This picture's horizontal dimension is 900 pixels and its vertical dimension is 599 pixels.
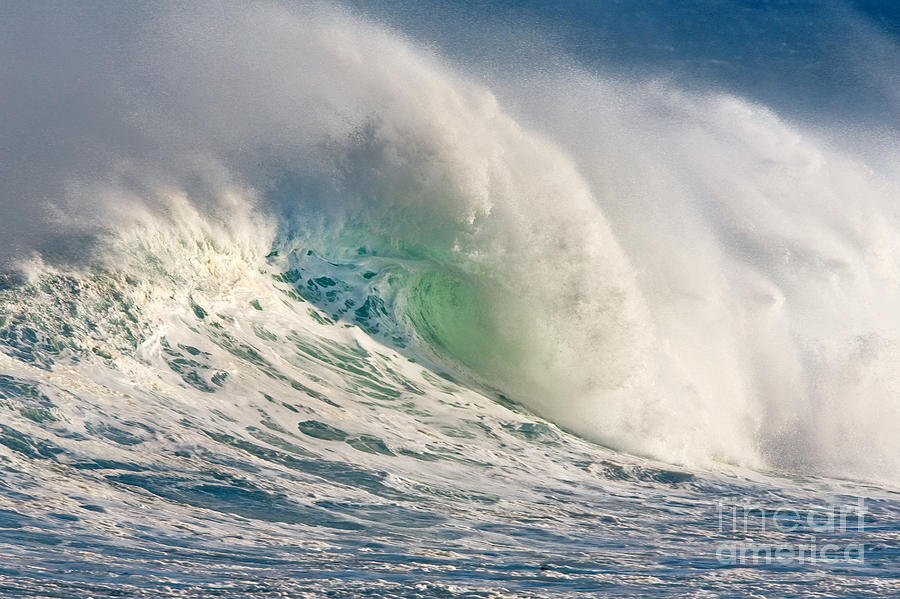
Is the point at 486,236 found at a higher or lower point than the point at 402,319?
higher

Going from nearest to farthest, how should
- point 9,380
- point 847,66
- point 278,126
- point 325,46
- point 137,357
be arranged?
point 9,380 < point 137,357 < point 278,126 < point 325,46 < point 847,66

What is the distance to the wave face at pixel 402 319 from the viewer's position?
6.57 meters

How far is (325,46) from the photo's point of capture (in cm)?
1349

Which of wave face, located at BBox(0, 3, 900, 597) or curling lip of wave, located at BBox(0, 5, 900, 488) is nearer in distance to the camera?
wave face, located at BBox(0, 3, 900, 597)

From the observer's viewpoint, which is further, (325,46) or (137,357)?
(325,46)

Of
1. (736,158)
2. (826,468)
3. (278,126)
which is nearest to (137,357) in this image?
(278,126)

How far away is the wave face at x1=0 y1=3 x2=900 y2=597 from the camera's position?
6.57 meters

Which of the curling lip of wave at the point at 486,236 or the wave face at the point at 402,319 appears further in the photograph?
the curling lip of wave at the point at 486,236

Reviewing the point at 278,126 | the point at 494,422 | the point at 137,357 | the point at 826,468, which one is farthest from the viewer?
the point at 278,126

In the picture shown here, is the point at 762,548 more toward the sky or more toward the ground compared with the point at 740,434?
more toward the ground

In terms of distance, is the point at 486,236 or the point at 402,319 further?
the point at 486,236

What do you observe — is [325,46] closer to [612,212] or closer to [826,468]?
[612,212]

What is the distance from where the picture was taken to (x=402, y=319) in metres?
12.3

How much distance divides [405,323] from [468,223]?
1.72 metres
